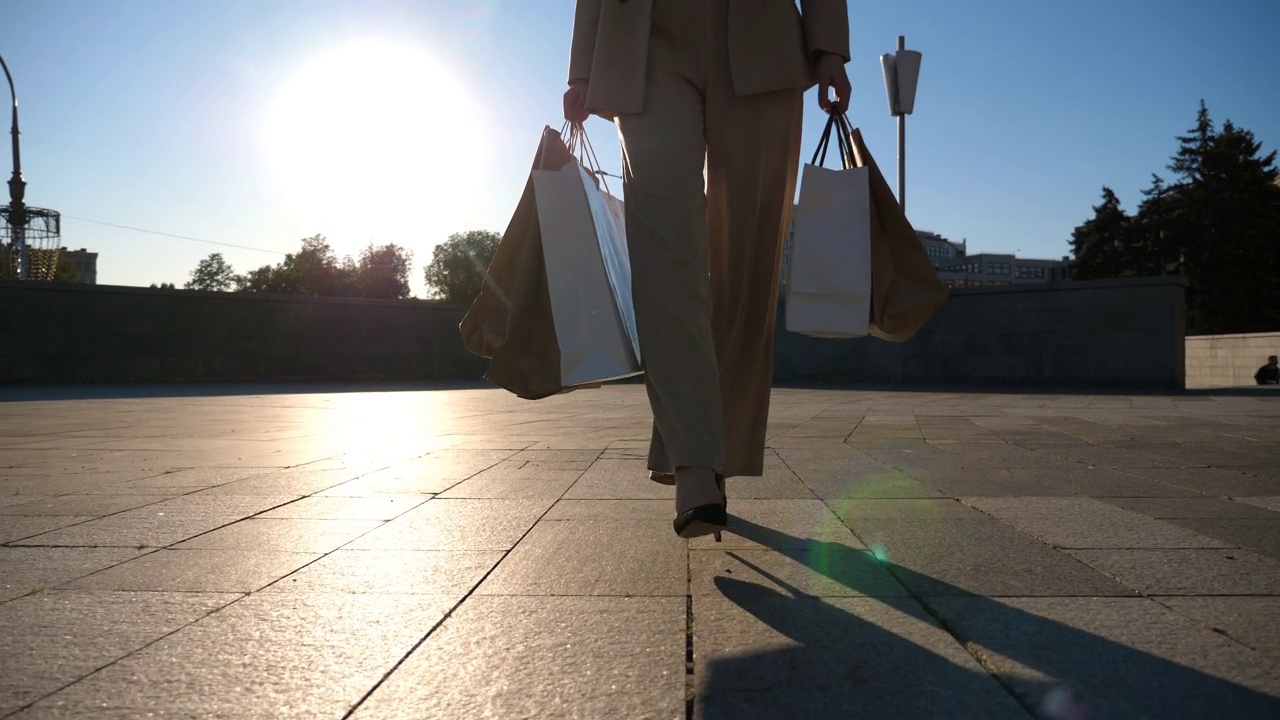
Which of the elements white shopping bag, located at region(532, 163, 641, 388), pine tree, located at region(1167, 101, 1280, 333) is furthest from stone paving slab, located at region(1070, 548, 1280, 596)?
pine tree, located at region(1167, 101, 1280, 333)

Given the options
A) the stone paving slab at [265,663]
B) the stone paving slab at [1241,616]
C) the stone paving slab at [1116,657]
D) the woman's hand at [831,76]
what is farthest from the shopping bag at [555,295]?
the stone paving slab at [1241,616]

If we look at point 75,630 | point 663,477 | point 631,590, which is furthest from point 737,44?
point 75,630

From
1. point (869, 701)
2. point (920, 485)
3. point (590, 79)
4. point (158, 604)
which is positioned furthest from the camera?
point (920, 485)

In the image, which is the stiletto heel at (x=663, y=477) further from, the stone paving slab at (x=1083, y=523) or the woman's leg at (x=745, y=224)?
the stone paving slab at (x=1083, y=523)

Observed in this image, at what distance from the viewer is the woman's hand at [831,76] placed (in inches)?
115

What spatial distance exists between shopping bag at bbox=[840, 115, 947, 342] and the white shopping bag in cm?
73

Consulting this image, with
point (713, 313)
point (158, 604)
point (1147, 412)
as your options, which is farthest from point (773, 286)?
point (1147, 412)

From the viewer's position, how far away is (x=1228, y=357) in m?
26.7

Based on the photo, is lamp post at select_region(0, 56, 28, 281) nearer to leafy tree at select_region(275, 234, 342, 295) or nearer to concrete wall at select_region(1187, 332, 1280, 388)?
concrete wall at select_region(1187, 332, 1280, 388)

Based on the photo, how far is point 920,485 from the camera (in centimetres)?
415

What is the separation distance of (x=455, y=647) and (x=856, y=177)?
182 centimetres

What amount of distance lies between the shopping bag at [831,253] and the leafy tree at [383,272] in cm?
8965

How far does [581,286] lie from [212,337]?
62.4 feet

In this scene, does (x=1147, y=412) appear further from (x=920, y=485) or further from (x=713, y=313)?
(x=713, y=313)
